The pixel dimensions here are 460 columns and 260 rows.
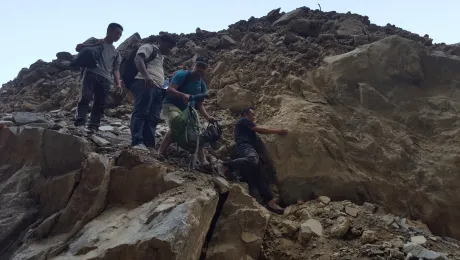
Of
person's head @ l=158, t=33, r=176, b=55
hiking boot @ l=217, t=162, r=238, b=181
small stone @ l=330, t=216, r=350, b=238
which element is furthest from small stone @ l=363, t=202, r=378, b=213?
person's head @ l=158, t=33, r=176, b=55

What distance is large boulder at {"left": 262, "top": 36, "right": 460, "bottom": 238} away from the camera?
6.62 m

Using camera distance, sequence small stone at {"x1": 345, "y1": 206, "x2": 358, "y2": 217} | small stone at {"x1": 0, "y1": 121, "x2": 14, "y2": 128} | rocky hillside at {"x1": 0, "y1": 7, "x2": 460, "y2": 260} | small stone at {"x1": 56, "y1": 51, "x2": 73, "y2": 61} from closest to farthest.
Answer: rocky hillside at {"x1": 0, "y1": 7, "x2": 460, "y2": 260}, small stone at {"x1": 345, "y1": 206, "x2": 358, "y2": 217}, small stone at {"x1": 0, "y1": 121, "x2": 14, "y2": 128}, small stone at {"x1": 56, "y1": 51, "x2": 73, "y2": 61}

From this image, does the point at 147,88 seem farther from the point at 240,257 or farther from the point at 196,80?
the point at 240,257

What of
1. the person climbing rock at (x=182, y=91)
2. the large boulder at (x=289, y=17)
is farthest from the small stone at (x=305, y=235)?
the large boulder at (x=289, y=17)

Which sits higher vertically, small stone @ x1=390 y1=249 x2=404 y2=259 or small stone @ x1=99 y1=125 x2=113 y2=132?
small stone @ x1=99 y1=125 x2=113 y2=132

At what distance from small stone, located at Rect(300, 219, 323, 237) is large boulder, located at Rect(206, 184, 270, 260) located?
21.7 inches

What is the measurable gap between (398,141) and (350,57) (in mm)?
1956

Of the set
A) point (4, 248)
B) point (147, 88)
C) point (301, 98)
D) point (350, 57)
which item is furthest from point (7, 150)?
point (350, 57)

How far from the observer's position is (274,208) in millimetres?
5957

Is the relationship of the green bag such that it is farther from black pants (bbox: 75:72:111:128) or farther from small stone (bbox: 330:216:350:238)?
small stone (bbox: 330:216:350:238)

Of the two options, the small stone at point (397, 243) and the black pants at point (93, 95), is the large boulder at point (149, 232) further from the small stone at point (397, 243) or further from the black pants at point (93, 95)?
the black pants at point (93, 95)

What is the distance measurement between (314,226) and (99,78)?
13.5ft

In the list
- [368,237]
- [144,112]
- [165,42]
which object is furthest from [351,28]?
[368,237]

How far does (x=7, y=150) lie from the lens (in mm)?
5957
